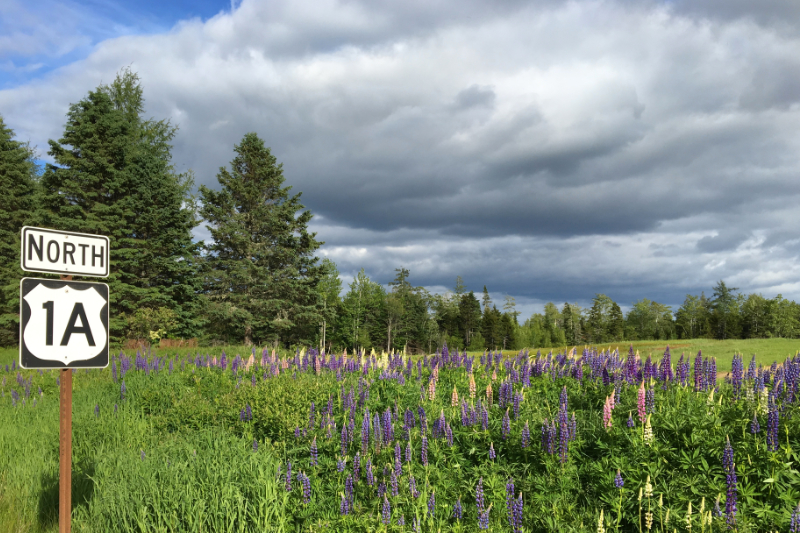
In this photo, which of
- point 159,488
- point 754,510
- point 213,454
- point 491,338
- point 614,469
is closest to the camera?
point 754,510

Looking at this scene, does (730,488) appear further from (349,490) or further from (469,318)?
(469,318)

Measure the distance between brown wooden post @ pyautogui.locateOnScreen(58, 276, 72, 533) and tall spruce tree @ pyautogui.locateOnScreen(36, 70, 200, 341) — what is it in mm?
26003

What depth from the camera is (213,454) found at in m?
6.35

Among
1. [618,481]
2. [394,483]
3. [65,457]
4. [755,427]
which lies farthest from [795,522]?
[65,457]

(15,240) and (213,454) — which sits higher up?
(15,240)

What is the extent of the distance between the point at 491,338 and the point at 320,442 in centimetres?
7971

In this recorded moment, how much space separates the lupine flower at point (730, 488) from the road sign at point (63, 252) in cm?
674

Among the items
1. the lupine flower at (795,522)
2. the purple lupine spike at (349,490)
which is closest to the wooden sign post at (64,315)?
the purple lupine spike at (349,490)

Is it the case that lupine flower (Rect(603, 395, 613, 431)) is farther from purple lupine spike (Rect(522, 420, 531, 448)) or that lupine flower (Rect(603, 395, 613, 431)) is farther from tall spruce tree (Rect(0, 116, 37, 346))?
tall spruce tree (Rect(0, 116, 37, 346))

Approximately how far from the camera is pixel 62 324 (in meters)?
4.84

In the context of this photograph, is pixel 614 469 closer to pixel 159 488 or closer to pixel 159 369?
pixel 159 488

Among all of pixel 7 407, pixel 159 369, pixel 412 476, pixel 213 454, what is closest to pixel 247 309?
pixel 159 369

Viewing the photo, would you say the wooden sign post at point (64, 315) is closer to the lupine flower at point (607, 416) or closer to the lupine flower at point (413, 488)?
the lupine flower at point (413, 488)

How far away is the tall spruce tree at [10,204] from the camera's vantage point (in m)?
33.3
